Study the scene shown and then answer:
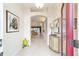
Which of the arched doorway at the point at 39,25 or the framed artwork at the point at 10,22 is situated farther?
the arched doorway at the point at 39,25

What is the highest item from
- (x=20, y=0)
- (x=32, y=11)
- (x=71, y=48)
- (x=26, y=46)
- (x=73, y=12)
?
(x=32, y=11)

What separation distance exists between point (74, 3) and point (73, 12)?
3.7 inches

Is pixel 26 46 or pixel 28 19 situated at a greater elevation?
pixel 28 19

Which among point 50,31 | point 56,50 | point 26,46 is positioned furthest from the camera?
point 50,31

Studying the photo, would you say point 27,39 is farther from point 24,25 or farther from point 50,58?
Answer: point 50,58

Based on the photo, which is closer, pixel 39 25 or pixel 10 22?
pixel 10 22

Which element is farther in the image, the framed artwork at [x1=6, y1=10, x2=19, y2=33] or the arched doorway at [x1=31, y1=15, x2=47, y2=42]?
the arched doorway at [x1=31, y1=15, x2=47, y2=42]

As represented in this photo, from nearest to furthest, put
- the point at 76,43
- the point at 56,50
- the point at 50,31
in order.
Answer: the point at 76,43 < the point at 56,50 < the point at 50,31

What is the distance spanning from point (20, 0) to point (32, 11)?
23.9 ft

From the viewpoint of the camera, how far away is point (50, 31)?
8.23 metres

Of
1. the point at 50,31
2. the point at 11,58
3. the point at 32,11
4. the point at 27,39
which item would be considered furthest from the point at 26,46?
the point at 11,58

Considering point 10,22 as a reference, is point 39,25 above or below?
above

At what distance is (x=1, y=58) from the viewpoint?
4.14 feet

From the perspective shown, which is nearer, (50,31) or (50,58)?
(50,58)
